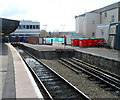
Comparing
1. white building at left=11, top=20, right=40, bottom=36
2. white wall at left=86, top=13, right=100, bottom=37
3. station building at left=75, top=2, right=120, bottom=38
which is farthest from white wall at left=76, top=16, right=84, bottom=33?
white building at left=11, top=20, right=40, bottom=36

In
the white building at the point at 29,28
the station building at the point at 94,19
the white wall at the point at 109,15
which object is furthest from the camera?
the white building at the point at 29,28

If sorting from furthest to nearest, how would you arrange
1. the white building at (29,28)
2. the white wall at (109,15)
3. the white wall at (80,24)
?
the white building at (29,28) → the white wall at (80,24) → the white wall at (109,15)

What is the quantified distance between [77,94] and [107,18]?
33.1 m

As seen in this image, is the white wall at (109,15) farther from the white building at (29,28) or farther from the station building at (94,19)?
the white building at (29,28)

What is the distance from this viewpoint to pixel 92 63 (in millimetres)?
17578

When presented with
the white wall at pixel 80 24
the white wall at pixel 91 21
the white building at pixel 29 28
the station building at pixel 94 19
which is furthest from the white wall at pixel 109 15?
the white building at pixel 29 28

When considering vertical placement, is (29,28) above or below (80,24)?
above

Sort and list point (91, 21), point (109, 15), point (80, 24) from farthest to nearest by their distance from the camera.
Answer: point (80, 24) → point (91, 21) → point (109, 15)

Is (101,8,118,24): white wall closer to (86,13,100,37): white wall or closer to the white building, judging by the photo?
(86,13,100,37): white wall

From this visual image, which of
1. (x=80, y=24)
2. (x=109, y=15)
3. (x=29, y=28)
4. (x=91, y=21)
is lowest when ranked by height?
(x=80, y=24)

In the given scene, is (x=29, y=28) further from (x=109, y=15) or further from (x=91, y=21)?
(x=109, y=15)

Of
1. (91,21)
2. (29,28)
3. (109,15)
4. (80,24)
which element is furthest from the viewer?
(29,28)

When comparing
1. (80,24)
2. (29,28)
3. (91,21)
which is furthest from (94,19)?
(29,28)

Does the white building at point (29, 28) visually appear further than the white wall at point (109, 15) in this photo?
Yes
